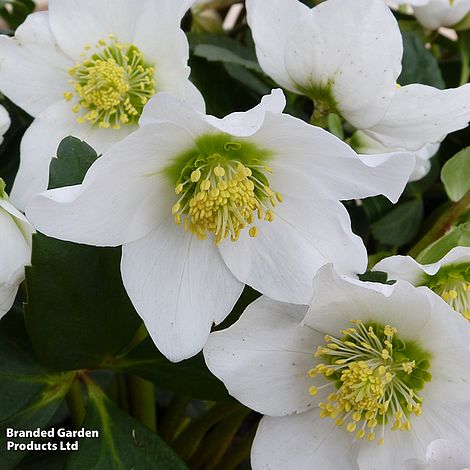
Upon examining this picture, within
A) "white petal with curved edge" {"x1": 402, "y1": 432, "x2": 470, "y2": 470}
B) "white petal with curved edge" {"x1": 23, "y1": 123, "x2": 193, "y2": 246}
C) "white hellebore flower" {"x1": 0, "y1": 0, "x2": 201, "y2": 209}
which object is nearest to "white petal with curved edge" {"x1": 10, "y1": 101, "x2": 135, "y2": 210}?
"white hellebore flower" {"x1": 0, "y1": 0, "x2": 201, "y2": 209}

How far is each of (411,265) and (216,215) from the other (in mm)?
138

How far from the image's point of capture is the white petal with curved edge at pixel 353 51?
19.9 inches

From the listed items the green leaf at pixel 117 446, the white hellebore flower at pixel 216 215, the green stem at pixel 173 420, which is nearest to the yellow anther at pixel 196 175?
the white hellebore flower at pixel 216 215

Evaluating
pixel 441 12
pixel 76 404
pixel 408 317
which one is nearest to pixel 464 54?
pixel 441 12

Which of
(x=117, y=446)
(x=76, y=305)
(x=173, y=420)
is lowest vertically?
(x=173, y=420)

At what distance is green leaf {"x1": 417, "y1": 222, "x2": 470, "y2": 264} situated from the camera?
1.75 ft

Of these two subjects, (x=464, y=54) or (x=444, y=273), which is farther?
(x=464, y=54)

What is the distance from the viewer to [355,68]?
51 cm

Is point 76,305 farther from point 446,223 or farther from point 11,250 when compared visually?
point 446,223

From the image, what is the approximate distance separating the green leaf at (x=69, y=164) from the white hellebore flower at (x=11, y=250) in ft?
0.12

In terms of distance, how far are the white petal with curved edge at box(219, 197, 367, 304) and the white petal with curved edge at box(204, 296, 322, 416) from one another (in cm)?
2

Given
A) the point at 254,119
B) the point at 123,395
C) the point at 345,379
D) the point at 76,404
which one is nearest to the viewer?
the point at 254,119

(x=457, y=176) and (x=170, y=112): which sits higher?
(x=170, y=112)

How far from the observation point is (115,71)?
620 mm
